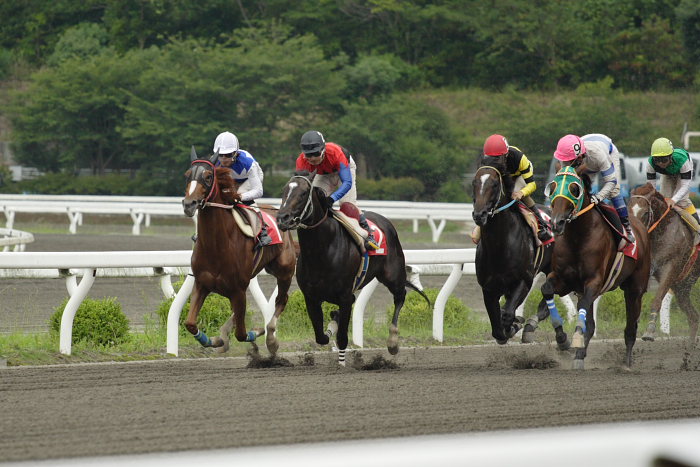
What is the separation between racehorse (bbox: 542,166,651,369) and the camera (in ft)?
27.0

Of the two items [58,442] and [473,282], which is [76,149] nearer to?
[473,282]

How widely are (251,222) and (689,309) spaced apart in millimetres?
4716

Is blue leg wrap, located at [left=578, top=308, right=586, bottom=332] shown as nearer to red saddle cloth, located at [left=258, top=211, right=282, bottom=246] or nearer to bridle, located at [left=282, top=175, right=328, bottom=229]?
bridle, located at [left=282, top=175, right=328, bottom=229]

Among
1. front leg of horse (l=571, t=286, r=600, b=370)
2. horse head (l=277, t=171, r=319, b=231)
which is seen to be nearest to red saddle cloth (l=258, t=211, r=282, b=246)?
horse head (l=277, t=171, r=319, b=231)

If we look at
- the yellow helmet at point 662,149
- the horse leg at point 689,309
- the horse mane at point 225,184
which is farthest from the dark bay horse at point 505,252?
the horse leg at point 689,309

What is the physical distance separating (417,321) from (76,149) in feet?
87.5

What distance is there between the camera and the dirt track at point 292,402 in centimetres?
484

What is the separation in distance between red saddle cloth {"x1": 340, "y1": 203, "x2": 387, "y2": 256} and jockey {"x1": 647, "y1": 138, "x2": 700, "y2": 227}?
280 centimetres

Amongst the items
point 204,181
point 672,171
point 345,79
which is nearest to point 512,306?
point 204,181

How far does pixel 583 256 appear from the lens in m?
8.42

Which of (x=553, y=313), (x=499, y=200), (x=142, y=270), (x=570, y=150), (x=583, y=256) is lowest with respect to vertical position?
(x=553, y=313)

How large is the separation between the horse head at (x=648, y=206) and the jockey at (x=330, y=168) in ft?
9.73

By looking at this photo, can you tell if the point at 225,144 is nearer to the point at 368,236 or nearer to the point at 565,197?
the point at 368,236

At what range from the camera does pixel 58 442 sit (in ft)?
15.2
